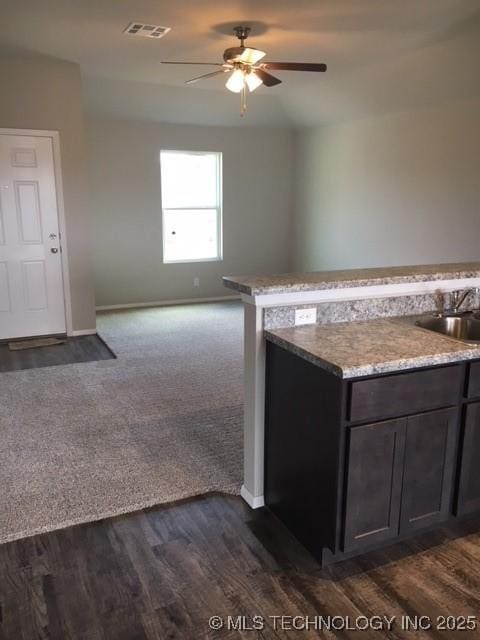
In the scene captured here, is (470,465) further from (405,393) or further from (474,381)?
(405,393)

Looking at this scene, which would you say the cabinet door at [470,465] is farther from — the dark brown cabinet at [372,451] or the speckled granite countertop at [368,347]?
the speckled granite countertop at [368,347]

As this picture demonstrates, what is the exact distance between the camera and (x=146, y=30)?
3.98 metres

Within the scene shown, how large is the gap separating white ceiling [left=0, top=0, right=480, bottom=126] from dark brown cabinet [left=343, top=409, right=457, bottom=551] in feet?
9.73

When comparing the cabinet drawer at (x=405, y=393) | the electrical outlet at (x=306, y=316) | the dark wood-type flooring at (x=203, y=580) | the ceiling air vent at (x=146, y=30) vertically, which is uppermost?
the ceiling air vent at (x=146, y=30)

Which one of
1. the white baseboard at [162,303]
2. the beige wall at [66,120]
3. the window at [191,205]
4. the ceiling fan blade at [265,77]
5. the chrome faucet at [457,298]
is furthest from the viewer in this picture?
the window at [191,205]

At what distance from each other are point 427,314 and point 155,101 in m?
4.90

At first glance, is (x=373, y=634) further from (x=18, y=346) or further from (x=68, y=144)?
(x=68, y=144)

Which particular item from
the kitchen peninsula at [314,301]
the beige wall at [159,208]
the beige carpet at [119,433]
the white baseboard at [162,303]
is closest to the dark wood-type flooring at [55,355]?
the beige carpet at [119,433]

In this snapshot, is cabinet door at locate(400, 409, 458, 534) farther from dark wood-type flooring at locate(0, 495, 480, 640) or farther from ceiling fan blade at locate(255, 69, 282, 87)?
ceiling fan blade at locate(255, 69, 282, 87)

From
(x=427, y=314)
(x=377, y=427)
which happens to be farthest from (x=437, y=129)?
(x=377, y=427)

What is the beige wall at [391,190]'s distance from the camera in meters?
4.99

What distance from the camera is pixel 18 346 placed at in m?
5.07

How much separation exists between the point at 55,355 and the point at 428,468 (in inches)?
148

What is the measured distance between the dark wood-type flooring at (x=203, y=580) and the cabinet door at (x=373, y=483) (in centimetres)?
18
